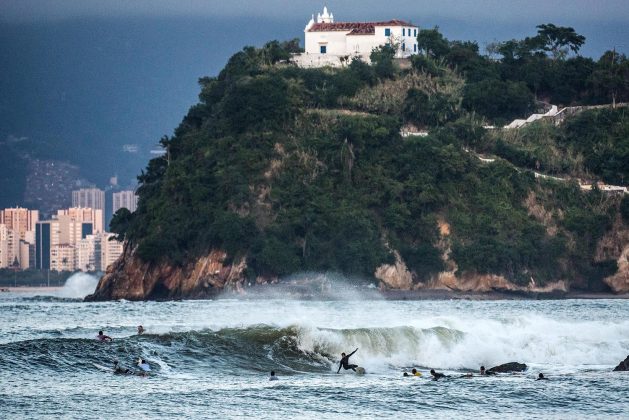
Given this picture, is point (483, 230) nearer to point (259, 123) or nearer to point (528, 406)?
point (259, 123)

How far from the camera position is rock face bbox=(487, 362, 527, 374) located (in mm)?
46750

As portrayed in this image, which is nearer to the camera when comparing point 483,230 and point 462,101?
point 483,230

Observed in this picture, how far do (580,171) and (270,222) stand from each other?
95.9 feet

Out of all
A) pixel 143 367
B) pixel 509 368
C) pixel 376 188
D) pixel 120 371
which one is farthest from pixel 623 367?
pixel 376 188

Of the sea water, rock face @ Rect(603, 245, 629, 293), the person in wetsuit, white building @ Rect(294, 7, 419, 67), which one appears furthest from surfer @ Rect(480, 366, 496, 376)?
white building @ Rect(294, 7, 419, 67)

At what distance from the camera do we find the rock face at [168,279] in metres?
109

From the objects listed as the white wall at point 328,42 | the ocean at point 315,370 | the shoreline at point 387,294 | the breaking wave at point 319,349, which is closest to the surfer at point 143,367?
the ocean at point 315,370

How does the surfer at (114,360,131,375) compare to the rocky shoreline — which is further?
the rocky shoreline

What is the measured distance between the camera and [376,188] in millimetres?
116562

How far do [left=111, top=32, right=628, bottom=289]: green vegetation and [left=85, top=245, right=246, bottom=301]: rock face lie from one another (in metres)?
1.14

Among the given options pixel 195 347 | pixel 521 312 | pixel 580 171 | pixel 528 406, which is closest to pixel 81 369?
pixel 195 347

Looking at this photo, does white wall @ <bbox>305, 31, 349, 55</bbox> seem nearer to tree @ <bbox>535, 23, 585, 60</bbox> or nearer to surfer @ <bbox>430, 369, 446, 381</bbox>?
tree @ <bbox>535, 23, 585, 60</bbox>

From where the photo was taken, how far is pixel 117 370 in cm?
4281

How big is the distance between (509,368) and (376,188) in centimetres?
6966
